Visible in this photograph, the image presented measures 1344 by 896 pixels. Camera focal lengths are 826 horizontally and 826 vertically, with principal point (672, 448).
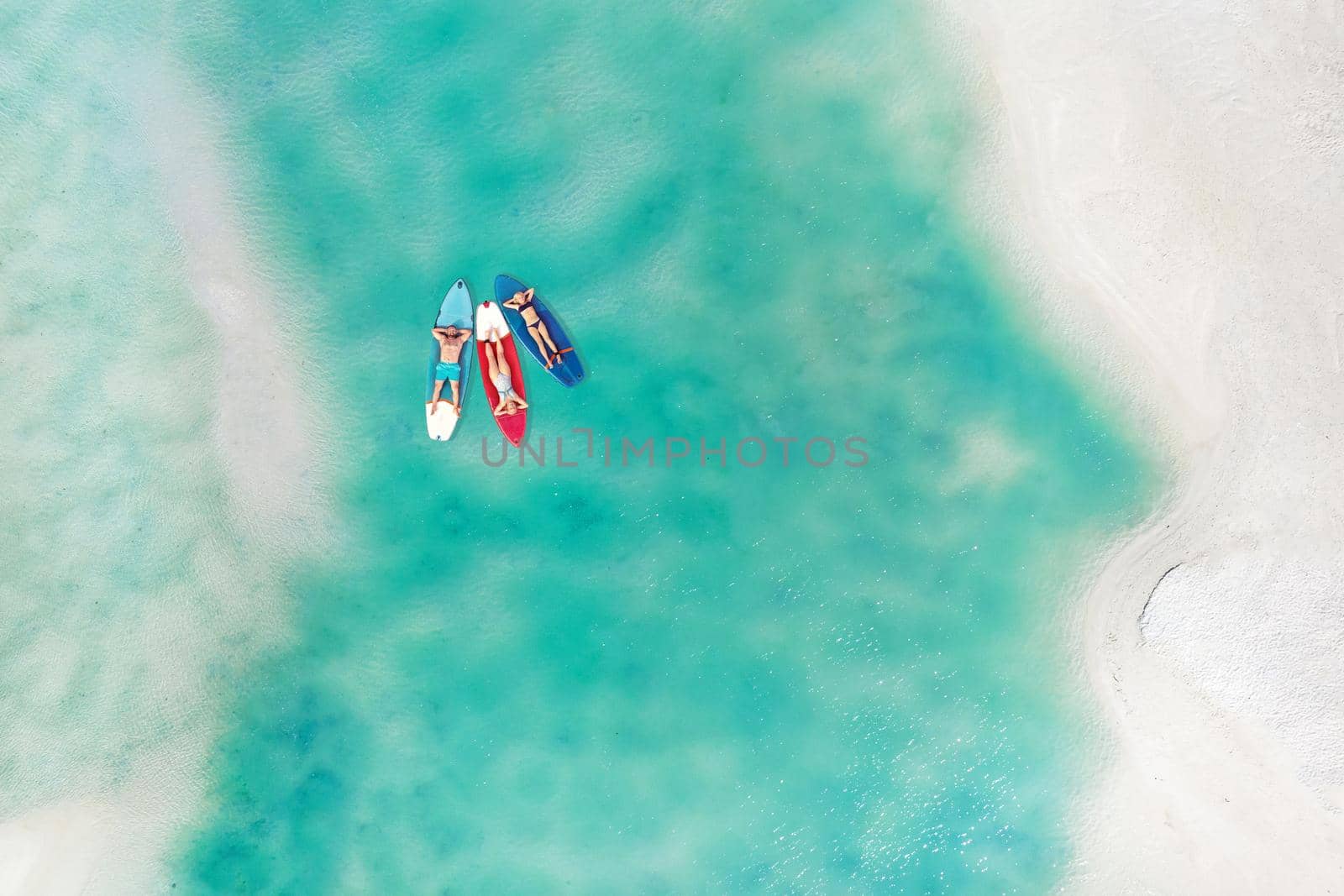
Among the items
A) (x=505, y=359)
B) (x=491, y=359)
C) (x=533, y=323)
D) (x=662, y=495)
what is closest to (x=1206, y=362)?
(x=662, y=495)

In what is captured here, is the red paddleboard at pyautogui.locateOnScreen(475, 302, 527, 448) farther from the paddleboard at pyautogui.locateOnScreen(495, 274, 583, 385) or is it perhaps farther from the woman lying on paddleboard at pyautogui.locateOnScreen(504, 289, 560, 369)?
the woman lying on paddleboard at pyautogui.locateOnScreen(504, 289, 560, 369)

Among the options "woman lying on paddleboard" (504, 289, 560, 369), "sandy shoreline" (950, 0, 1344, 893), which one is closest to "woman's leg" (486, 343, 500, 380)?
"woman lying on paddleboard" (504, 289, 560, 369)

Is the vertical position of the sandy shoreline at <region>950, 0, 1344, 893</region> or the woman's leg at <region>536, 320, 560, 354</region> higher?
the woman's leg at <region>536, 320, 560, 354</region>

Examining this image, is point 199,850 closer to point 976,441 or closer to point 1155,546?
point 976,441

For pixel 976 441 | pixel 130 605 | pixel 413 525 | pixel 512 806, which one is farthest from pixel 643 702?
pixel 130 605

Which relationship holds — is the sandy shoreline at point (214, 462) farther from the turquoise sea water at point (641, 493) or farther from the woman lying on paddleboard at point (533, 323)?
the woman lying on paddleboard at point (533, 323)

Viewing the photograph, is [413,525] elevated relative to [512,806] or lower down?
elevated

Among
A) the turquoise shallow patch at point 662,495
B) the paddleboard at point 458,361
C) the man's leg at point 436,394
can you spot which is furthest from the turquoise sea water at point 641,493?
the man's leg at point 436,394

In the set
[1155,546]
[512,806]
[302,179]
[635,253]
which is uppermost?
[302,179]
